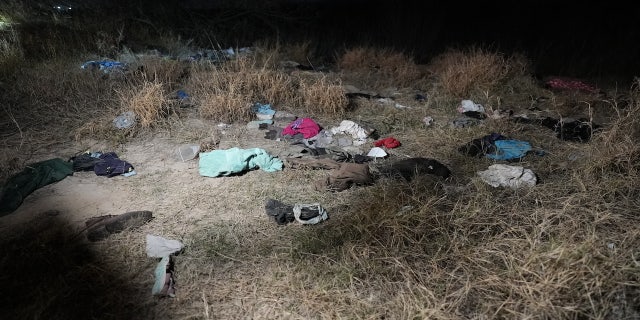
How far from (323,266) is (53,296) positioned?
1.23 m

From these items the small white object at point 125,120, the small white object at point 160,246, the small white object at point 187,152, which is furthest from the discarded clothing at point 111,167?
the small white object at point 160,246

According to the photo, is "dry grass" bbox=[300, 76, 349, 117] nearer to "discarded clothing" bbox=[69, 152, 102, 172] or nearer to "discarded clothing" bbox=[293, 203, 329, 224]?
"discarded clothing" bbox=[293, 203, 329, 224]

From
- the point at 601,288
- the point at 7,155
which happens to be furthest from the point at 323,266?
the point at 7,155

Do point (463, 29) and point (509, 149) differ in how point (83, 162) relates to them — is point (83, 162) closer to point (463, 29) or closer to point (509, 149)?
point (509, 149)

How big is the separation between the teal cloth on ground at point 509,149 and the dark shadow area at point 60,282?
8.99ft

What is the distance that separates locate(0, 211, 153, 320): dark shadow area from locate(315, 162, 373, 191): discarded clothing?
4.29 feet

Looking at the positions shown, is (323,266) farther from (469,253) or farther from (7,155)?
(7,155)

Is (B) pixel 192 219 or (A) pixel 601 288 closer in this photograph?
(A) pixel 601 288

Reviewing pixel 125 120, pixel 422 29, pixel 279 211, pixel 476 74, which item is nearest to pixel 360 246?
pixel 279 211

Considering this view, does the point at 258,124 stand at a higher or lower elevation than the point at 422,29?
lower

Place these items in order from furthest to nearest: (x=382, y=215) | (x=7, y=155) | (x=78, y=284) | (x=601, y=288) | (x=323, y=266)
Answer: (x=7, y=155) → (x=382, y=215) → (x=323, y=266) → (x=78, y=284) → (x=601, y=288)

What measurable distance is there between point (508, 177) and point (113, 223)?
2.61m

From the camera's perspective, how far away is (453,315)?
1.63m

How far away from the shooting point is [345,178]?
2.65 metres
